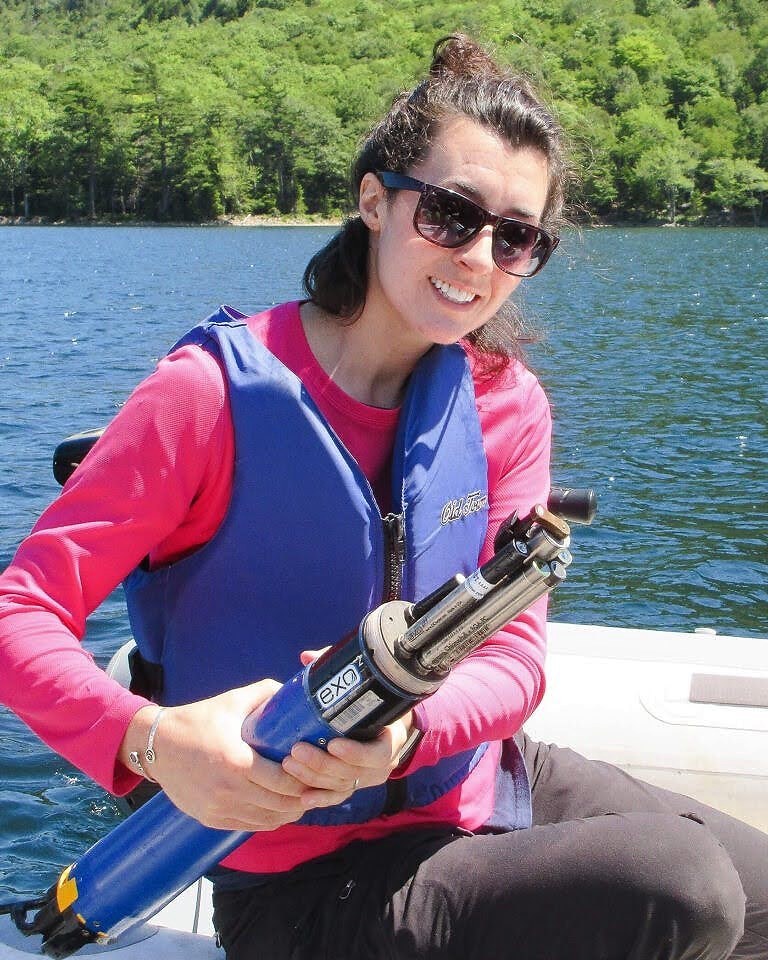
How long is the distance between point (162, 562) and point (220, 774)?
1.57 ft

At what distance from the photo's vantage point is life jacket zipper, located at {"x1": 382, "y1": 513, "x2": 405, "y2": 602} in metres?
1.94

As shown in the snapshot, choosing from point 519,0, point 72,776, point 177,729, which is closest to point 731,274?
point 72,776

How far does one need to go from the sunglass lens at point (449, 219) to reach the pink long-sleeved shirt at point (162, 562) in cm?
30

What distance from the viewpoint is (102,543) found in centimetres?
169

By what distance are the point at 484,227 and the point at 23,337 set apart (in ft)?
66.3

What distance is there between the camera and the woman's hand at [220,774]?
152 cm

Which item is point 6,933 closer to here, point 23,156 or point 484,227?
point 484,227

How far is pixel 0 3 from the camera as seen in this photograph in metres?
185

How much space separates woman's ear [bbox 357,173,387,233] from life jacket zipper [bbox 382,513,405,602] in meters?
0.54

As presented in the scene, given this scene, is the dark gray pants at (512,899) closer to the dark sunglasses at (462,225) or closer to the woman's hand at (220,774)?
the woman's hand at (220,774)

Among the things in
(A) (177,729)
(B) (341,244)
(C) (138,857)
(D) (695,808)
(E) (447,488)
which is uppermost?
(B) (341,244)

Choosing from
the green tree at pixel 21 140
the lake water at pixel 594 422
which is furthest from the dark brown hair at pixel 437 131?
the green tree at pixel 21 140

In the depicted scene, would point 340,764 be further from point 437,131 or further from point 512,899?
point 437,131

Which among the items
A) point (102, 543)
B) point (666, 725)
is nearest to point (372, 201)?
point (102, 543)
